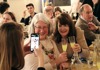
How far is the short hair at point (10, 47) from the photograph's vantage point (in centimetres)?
144

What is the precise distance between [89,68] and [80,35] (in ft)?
1.88

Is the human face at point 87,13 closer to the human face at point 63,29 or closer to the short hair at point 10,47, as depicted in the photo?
the human face at point 63,29

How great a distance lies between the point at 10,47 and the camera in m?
1.46

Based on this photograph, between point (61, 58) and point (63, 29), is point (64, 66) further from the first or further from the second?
point (63, 29)

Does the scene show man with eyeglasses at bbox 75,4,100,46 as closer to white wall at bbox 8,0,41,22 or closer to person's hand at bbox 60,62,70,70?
person's hand at bbox 60,62,70,70

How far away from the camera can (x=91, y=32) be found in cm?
317

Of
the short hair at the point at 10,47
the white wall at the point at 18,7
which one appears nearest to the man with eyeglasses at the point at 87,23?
the short hair at the point at 10,47

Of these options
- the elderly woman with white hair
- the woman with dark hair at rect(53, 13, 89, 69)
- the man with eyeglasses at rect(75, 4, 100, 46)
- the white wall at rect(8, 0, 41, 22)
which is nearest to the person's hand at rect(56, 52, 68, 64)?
the elderly woman with white hair

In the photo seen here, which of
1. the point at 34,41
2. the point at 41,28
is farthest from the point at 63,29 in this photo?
the point at 34,41

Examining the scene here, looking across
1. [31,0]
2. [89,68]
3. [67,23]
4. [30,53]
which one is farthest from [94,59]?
[31,0]

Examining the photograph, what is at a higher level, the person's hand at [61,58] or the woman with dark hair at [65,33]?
the woman with dark hair at [65,33]

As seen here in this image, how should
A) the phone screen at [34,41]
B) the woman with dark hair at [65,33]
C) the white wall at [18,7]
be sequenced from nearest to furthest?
1. the phone screen at [34,41]
2. the woman with dark hair at [65,33]
3. the white wall at [18,7]

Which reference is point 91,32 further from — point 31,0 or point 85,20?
point 31,0

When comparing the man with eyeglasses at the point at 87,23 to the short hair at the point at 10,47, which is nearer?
the short hair at the point at 10,47
